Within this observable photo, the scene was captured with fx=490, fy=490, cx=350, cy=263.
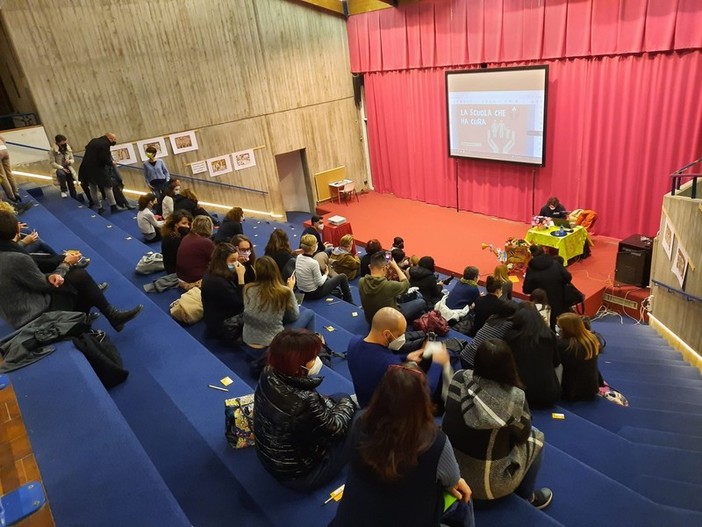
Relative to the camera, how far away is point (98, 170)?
7.85 meters

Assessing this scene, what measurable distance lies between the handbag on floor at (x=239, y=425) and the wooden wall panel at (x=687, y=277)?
4.95 meters

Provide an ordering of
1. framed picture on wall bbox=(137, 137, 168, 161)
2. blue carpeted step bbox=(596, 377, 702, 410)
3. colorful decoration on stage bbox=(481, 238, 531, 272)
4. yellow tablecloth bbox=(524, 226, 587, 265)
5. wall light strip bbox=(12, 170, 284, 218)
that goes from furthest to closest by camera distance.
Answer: framed picture on wall bbox=(137, 137, 168, 161) < wall light strip bbox=(12, 170, 284, 218) < colorful decoration on stage bbox=(481, 238, 531, 272) < yellow tablecloth bbox=(524, 226, 587, 265) < blue carpeted step bbox=(596, 377, 702, 410)

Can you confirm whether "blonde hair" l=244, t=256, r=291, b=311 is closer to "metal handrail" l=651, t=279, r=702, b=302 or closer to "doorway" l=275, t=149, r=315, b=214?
"metal handrail" l=651, t=279, r=702, b=302

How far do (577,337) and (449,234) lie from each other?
6738mm

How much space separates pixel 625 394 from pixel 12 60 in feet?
34.7

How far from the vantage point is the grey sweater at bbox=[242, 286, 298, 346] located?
12.2ft

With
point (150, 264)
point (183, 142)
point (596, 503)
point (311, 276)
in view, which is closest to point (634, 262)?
point (311, 276)

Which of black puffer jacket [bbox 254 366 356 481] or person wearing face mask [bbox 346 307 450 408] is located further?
person wearing face mask [bbox 346 307 450 408]

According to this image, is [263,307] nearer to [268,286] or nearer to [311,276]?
[268,286]

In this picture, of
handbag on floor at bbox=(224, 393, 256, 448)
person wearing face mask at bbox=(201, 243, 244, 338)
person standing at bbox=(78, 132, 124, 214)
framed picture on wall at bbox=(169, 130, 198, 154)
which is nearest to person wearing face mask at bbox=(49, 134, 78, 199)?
person standing at bbox=(78, 132, 124, 214)

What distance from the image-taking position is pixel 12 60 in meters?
8.64

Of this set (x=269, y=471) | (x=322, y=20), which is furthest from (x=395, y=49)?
(x=269, y=471)

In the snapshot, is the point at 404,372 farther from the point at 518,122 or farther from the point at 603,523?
the point at 518,122

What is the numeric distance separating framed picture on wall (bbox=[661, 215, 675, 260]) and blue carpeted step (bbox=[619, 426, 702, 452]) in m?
2.94
